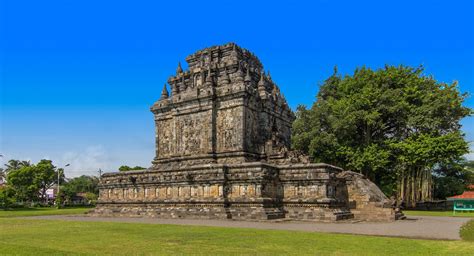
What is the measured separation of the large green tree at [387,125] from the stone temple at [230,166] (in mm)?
3284

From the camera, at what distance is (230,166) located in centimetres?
2514

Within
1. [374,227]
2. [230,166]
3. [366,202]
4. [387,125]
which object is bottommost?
[374,227]

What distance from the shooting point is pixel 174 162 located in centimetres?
3209

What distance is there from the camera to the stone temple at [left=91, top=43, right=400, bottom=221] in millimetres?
23812

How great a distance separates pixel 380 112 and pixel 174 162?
17.9 m

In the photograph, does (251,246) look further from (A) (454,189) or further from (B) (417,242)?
(A) (454,189)

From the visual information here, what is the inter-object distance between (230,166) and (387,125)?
17.6m

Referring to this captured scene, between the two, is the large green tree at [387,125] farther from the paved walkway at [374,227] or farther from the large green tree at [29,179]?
the large green tree at [29,179]

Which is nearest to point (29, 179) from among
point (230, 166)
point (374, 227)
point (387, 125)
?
point (230, 166)

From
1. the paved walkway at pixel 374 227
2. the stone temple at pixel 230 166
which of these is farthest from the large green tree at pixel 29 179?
the paved walkway at pixel 374 227

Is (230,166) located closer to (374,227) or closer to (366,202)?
(366,202)

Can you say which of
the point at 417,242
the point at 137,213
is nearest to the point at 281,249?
the point at 417,242

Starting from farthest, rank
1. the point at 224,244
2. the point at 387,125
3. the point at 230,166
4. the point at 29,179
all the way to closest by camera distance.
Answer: the point at 29,179, the point at 387,125, the point at 230,166, the point at 224,244

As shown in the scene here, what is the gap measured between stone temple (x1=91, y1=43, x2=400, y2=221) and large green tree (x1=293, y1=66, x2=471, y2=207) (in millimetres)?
3284
